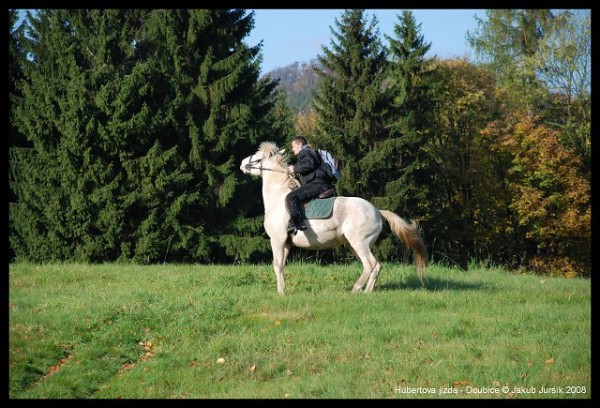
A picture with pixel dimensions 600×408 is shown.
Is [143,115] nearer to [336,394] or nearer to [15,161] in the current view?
[15,161]

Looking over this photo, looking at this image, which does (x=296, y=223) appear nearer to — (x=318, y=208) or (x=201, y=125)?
(x=318, y=208)

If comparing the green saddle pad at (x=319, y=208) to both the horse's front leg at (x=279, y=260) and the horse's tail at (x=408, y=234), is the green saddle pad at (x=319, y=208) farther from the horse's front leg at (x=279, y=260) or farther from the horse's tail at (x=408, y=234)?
the horse's tail at (x=408, y=234)

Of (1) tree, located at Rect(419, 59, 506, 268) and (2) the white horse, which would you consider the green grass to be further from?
(1) tree, located at Rect(419, 59, 506, 268)

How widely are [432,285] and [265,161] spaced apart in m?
4.88

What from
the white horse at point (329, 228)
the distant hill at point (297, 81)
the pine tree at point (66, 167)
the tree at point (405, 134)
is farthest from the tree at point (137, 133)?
Result: the distant hill at point (297, 81)

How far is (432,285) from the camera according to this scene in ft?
Result: 47.3

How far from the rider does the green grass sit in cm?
147

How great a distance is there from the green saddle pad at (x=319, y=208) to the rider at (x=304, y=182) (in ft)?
0.43

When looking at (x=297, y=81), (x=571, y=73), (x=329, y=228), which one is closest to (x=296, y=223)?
(x=329, y=228)

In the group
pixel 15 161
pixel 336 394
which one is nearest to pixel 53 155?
pixel 15 161

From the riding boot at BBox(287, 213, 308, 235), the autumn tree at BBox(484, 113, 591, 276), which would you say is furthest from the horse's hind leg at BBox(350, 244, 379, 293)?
the autumn tree at BBox(484, 113, 591, 276)

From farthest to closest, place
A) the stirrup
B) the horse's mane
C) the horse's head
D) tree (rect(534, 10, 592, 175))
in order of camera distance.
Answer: tree (rect(534, 10, 592, 175)) → the horse's head → the horse's mane → the stirrup

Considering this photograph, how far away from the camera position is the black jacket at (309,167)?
12.3 meters

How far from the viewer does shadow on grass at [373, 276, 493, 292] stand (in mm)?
13735
